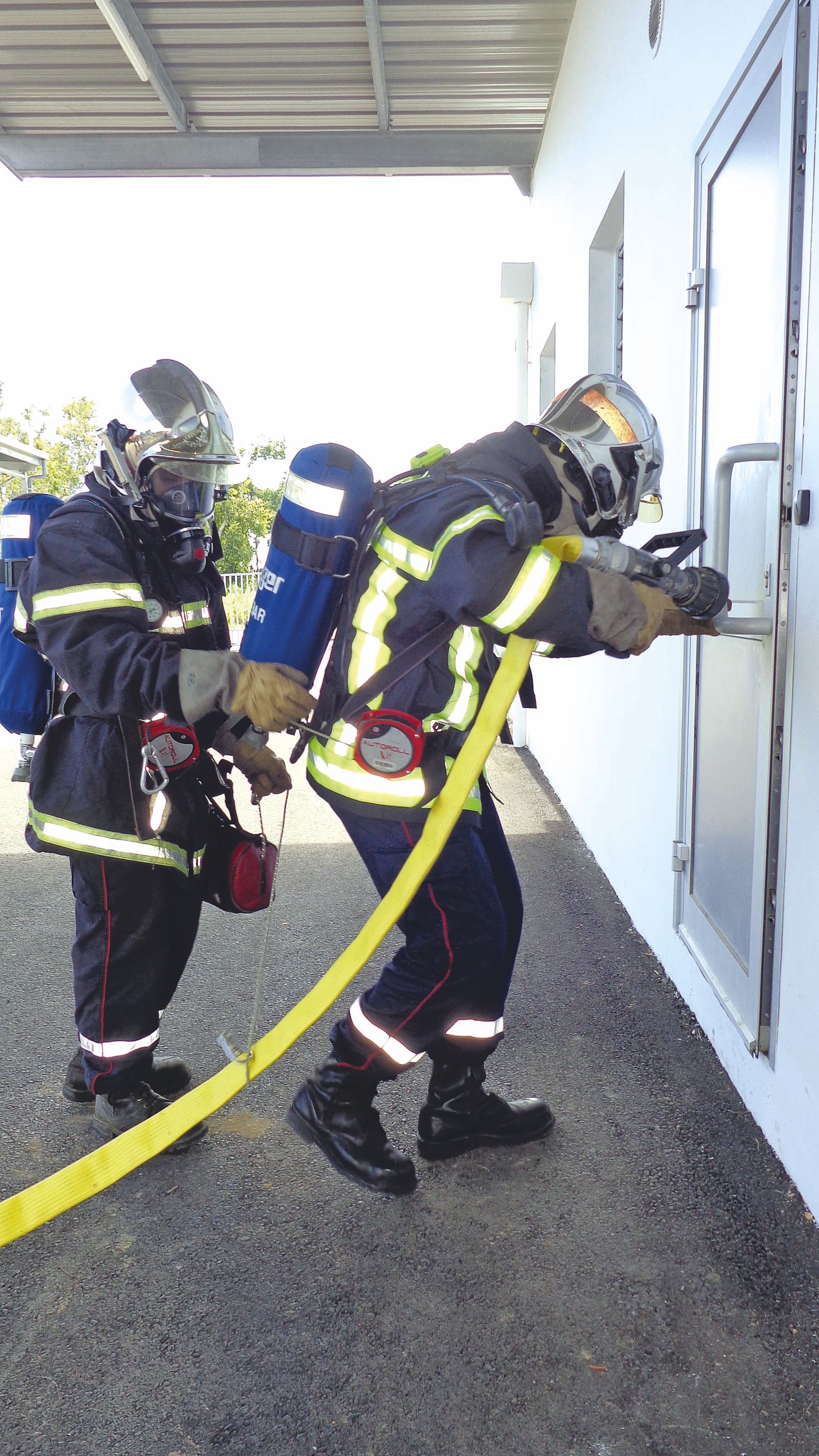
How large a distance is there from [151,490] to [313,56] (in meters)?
5.68

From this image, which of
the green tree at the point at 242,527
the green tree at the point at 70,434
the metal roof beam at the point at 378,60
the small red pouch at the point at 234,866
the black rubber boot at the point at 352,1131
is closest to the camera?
the black rubber boot at the point at 352,1131

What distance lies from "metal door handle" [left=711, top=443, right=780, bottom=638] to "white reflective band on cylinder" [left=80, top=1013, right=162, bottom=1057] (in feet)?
6.20

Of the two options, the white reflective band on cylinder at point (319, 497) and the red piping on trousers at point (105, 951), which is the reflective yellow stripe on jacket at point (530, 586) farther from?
the red piping on trousers at point (105, 951)

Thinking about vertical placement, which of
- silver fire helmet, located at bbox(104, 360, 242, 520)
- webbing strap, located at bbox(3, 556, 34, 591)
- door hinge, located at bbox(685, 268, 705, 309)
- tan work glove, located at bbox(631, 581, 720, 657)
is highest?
door hinge, located at bbox(685, 268, 705, 309)

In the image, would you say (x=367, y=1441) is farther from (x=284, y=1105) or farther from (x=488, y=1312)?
(x=284, y=1105)

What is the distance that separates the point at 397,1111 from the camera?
2.85 metres

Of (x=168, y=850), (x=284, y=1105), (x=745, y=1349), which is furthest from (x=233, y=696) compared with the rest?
(x=745, y=1349)

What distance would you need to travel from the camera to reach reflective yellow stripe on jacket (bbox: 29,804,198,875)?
101 inches

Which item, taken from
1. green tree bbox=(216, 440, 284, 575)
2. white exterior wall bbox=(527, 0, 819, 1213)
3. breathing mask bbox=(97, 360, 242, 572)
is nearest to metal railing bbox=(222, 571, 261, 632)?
green tree bbox=(216, 440, 284, 575)

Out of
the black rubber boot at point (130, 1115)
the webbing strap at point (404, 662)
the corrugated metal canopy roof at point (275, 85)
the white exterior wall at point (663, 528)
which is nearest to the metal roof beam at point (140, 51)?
the corrugated metal canopy roof at point (275, 85)

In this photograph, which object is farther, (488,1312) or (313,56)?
(313,56)

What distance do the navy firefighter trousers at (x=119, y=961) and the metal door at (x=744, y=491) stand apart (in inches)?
62.4

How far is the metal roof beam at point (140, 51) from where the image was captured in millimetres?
5965

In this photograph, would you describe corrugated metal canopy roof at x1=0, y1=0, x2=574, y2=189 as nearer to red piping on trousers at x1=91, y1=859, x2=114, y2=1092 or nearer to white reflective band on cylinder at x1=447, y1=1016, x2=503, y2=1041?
red piping on trousers at x1=91, y1=859, x2=114, y2=1092
